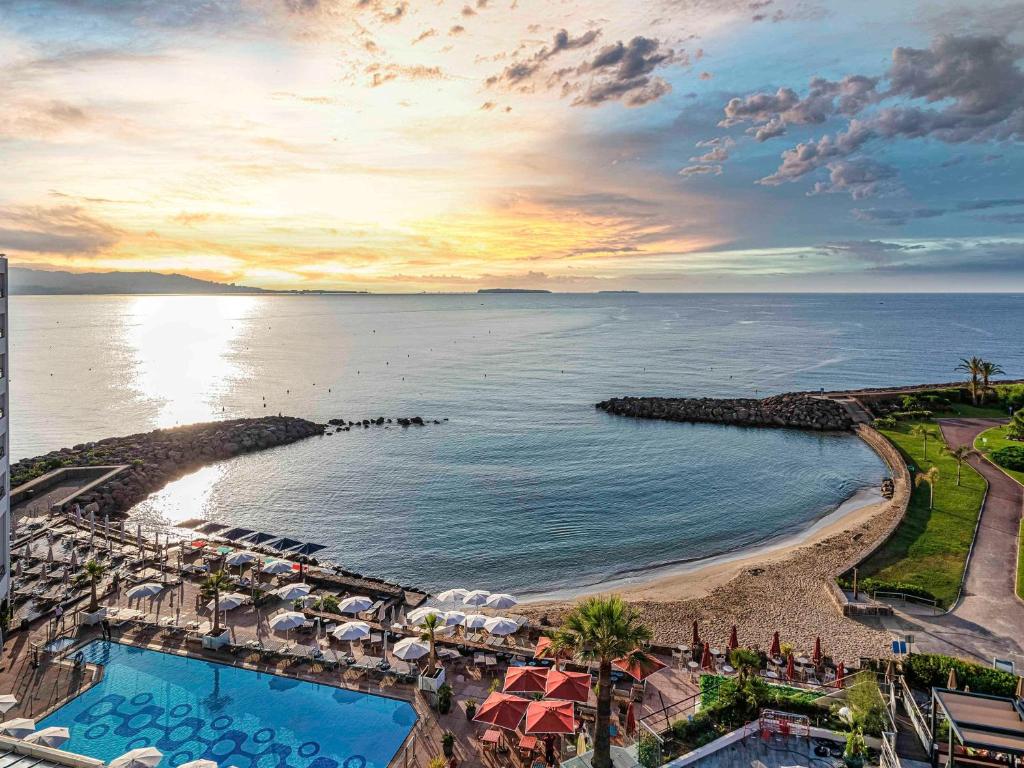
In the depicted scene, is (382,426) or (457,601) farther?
(382,426)

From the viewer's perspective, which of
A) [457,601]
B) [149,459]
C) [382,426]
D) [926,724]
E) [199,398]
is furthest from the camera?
[199,398]

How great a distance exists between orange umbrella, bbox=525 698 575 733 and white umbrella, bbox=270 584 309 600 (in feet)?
53.7

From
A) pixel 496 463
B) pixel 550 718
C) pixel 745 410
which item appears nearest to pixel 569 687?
pixel 550 718

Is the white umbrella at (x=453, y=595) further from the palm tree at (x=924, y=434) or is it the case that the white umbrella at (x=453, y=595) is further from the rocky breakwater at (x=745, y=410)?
the rocky breakwater at (x=745, y=410)

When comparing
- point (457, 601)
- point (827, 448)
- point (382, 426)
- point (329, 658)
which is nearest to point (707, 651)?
point (457, 601)

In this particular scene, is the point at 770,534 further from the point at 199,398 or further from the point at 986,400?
the point at 199,398

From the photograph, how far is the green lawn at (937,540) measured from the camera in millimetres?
35656

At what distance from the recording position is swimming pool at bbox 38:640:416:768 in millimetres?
21234

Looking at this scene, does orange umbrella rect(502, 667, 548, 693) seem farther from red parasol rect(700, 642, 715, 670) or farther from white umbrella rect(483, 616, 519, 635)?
red parasol rect(700, 642, 715, 670)

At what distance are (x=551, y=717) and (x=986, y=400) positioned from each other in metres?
86.3

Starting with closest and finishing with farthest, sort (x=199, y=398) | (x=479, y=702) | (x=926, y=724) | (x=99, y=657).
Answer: (x=926, y=724)
(x=479, y=702)
(x=99, y=657)
(x=199, y=398)

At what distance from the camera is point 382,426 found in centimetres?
9019

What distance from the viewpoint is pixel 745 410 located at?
91.4 meters

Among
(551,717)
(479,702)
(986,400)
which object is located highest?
(986,400)
